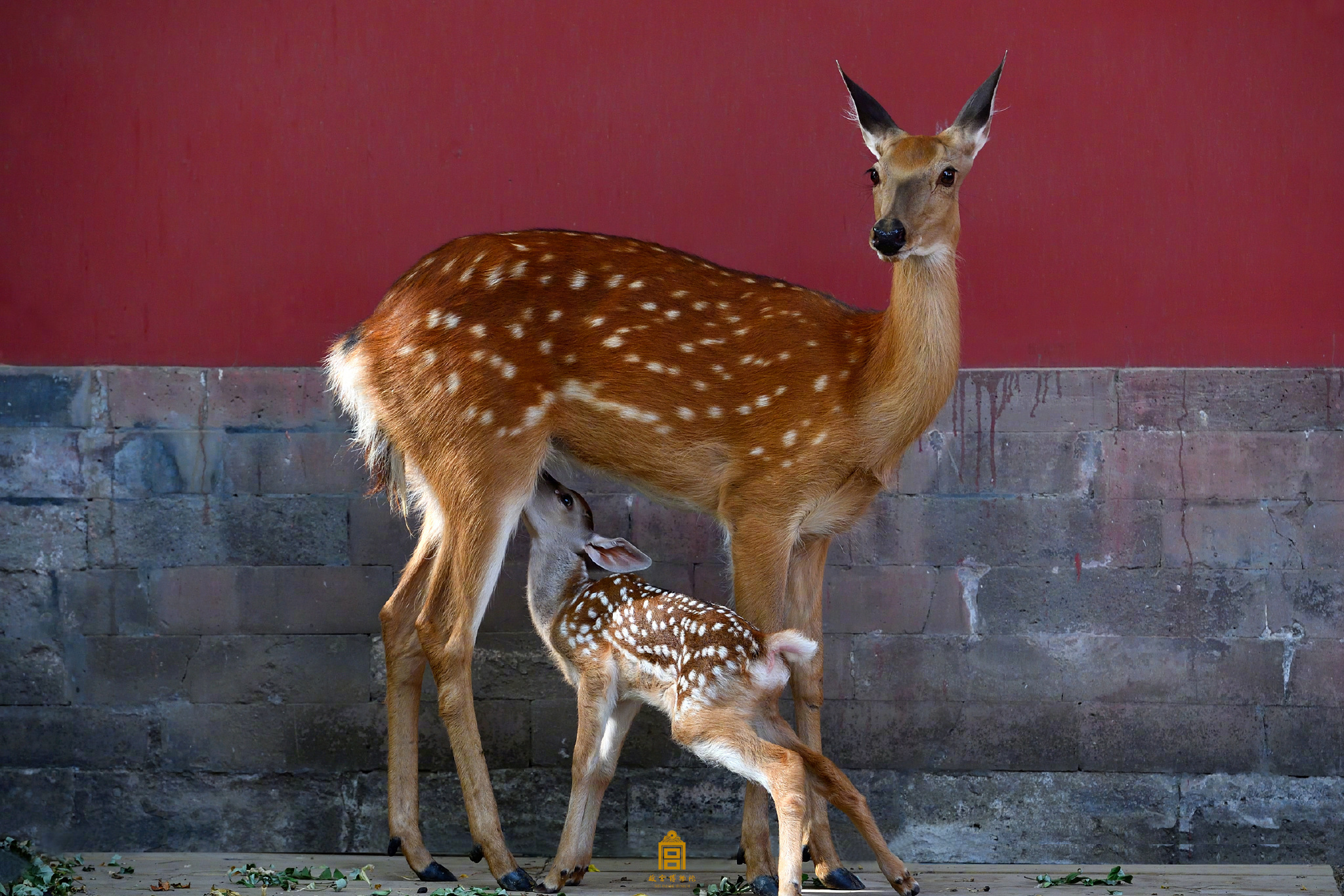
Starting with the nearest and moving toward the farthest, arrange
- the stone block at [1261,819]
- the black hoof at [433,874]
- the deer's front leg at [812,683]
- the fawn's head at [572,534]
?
the deer's front leg at [812,683] < the black hoof at [433,874] < the fawn's head at [572,534] < the stone block at [1261,819]

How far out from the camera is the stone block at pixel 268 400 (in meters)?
5.50

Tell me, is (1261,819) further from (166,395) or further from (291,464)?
(166,395)

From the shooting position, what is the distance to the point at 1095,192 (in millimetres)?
5469

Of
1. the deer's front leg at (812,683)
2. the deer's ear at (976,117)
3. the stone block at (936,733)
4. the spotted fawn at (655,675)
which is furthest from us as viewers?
the stone block at (936,733)

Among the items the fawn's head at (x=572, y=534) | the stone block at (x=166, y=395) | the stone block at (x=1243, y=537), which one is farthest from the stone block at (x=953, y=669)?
the stone block at (x=166, y=395)

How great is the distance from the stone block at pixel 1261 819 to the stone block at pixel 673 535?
82.6 inches

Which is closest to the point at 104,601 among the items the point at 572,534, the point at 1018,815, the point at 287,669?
the point at 287,669

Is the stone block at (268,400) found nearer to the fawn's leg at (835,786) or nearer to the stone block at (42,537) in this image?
the stone block at (42,537)

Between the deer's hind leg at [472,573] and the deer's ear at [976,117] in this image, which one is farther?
the deer's hind leg at [472,573]

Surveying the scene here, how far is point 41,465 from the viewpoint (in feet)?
18.1

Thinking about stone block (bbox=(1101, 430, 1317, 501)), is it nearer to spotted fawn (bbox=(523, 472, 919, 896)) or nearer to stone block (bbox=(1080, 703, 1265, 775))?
stone block (bbox=(1080, 703, 1265, 775))

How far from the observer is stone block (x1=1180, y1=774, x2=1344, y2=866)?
5.32m

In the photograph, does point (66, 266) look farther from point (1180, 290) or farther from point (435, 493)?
point (1180, 290)

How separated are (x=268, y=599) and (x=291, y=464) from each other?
555 millimetres
